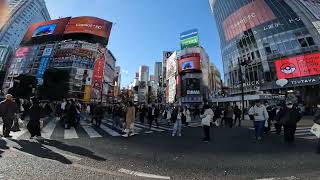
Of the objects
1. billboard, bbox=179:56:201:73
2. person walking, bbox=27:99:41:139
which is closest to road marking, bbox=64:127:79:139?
person walking, bbox=27:99:41:139

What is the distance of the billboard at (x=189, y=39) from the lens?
106144mm

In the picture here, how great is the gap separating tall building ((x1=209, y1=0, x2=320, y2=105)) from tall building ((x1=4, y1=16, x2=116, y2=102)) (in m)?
36.8

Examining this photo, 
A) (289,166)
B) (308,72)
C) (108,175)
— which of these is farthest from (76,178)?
(308,72)

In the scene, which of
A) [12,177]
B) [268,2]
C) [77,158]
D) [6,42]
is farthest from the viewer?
[6,42]

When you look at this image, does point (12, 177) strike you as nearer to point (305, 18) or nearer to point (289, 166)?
point (289, 166)

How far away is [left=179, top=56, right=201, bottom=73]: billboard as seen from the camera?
313ft

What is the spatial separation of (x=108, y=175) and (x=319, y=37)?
5259 cm

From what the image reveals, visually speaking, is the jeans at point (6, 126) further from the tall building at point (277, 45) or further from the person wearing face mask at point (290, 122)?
the tall building at point (277, 45)

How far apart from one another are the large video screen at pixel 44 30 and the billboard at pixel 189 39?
44470 millimetres

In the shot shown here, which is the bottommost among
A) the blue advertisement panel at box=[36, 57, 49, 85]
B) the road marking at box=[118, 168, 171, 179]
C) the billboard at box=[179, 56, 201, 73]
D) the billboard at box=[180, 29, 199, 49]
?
the road marking at box=[118, 168, 171, 179]

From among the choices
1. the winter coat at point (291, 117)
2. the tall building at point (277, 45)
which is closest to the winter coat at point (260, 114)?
the winter coat at point (291, 117)

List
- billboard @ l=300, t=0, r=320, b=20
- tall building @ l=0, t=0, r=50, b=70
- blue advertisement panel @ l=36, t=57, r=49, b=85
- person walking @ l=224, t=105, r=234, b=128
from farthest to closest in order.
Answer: tall building @ l=0, t=0, r=50, b=70
blue advertisement panel @ l=36, t=57, r=49, b=85
billboard @ l=300, t=0, r=320, b=20
person walking @ l=224, t=105, r=234, b=128

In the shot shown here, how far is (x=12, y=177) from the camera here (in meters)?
5.04

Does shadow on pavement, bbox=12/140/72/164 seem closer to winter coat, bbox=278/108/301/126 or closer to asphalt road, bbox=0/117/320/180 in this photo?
asphalt road, bbox=0/117/320/180
